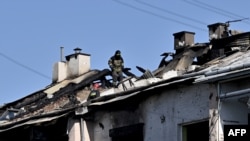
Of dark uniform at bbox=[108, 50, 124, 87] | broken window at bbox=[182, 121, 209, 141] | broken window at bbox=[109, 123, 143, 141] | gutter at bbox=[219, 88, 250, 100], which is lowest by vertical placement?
broken window at bbox=[182, 121, 209, 141]

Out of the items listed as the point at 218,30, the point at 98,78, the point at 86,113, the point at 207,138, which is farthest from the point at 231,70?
the point at 98,78

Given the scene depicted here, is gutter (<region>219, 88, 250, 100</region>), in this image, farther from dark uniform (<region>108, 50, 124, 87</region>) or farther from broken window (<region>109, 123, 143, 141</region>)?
dark uniform (<region>108, 50, 124, 87</region>)

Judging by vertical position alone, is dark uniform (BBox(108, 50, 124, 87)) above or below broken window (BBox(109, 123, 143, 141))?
above

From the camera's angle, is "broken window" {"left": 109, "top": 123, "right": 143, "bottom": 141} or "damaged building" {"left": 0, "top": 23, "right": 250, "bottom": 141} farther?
"broken window" {"left": 109, "top": 123, "right": 143, "bottom": 141}

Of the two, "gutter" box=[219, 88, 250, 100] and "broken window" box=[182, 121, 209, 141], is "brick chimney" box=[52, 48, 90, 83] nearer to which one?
"broken window" box=[182, 121, 209, 141]

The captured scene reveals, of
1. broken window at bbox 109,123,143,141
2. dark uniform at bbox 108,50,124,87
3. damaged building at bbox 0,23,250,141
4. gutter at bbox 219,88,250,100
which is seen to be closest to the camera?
gutter at bbox 219,88,250,100

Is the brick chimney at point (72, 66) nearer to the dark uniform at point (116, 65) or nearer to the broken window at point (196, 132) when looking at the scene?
the dark uniform at point (116, 65)

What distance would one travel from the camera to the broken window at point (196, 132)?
24.3 m

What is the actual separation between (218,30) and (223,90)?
13.1 metres

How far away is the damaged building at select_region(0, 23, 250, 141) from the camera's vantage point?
23.3 meters

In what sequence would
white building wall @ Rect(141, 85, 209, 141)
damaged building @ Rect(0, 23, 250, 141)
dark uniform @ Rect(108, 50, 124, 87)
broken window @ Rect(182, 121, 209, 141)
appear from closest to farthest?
damaged building @ Rect(0, 23, 250, 141) → white building wall @ Rect(141, 85, 209, 141) → broken window @ Rect(182, 121, 209, 141) → dark uniform @ Rect(108, 50, 124, 87)

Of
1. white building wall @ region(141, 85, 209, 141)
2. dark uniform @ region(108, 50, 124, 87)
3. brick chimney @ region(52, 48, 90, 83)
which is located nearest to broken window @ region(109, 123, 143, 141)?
white building wall @ region(141, 85, 209, 141)

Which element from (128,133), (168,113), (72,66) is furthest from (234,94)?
(72,66)

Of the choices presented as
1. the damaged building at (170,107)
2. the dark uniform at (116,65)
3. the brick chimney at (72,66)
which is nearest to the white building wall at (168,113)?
the damaged building at (170,107)
